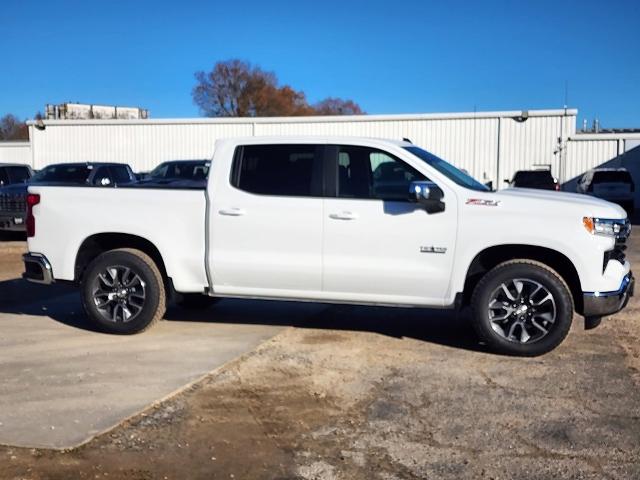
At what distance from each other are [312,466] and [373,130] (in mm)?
28388

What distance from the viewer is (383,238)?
6723 mm

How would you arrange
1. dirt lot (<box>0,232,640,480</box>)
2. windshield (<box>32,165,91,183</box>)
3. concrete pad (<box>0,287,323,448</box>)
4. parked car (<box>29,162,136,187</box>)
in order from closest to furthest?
dirt lot (<box>0,232,640,480</box>), concrete pad (<box>0,287,323,448</box>), parked car (<box>29,162,136,187</box>), windshield (<box>32,165,91,183</box>)

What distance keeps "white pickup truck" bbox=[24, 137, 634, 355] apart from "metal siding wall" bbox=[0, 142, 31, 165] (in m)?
34.2

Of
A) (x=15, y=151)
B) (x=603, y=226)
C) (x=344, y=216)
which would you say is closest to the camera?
(x=603, y=226)

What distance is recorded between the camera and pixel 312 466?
4262 millimetres

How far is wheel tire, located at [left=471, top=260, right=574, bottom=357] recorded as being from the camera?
6.41 metres

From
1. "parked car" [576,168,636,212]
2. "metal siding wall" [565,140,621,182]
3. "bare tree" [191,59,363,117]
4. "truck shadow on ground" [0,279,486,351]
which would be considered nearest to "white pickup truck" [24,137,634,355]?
"truck shadow on ground" [0,279,486,351]

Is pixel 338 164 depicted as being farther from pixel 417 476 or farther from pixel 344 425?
pixel 417 476

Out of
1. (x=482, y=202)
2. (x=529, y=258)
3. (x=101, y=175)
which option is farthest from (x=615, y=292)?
(x=101, y=175)

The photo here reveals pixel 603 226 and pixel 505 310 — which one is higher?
pixel 603 226

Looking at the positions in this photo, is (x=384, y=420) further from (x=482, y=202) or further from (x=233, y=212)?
(x=233, y=212)

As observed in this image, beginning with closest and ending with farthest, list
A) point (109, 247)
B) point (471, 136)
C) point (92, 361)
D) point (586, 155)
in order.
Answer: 1. point (92, 361)
2. point (109, 247)
3. point (471, 136)
4. point (586, 155)

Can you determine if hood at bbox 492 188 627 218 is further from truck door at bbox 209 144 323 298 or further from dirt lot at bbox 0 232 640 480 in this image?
truck door at bbox 209 144 323 298

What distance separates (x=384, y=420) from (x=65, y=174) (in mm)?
15052
